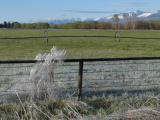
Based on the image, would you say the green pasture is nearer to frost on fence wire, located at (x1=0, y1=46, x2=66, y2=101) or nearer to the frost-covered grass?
frost on fence wire, located at (x1=0, y1=46, x2=66, y2=101)

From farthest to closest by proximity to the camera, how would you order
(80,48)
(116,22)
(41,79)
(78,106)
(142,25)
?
(116,22), (142,25), (80,48), (41,79), (78,106)

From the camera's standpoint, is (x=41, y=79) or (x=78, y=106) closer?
(x=78, y=106)

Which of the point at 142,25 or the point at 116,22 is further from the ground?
the point at 116,22

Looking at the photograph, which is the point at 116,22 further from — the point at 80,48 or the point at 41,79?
the point at 41,79

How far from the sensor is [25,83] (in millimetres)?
5574

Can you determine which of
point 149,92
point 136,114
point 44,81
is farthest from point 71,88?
point 136,114

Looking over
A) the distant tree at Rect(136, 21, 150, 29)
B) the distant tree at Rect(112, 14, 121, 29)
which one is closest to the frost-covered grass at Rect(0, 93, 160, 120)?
the distant tree at Rect(112, 14, 121, 29)

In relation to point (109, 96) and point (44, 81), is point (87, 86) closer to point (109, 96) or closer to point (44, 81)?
point (109, 96)

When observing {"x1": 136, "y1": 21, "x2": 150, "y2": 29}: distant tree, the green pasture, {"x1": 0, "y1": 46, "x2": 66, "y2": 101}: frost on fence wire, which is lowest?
the green pasture

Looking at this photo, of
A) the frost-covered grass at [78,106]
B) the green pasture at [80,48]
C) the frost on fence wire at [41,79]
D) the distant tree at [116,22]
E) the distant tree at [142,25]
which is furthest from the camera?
the distant tree at [142,25]

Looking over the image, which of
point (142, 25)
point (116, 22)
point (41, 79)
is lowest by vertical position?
point (41, 79)

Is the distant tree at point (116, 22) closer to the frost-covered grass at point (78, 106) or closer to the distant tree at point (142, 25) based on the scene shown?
the distant tree at point (142, 25)

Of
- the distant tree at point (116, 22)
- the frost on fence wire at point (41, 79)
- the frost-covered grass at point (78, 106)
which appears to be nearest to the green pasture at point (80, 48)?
the frost on fence wire at point (41, 79)

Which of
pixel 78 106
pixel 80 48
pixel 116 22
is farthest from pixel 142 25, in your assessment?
pixel 78 106
